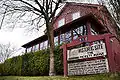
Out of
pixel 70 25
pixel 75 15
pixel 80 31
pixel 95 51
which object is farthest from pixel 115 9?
pixel 75 15

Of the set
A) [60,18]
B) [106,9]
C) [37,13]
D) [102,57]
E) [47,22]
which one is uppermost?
[60,18]

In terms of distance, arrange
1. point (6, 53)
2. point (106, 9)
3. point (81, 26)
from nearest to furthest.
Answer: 1. point (106, 9)
2. point (81, 26)
3. point (6, 53)

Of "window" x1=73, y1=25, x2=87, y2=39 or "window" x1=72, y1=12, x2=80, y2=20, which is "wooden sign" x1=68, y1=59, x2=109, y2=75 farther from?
"window" x1=72, y1=12, x2=80, y2=20

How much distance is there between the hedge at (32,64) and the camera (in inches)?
472

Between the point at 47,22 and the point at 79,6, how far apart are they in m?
11.3

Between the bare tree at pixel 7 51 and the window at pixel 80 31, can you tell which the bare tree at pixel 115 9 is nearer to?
the window at pixel 80 31

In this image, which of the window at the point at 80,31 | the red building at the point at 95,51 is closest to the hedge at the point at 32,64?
the red building at the point at 95,51

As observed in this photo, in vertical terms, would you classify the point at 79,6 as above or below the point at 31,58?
above

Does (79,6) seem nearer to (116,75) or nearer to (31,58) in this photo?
(31,58)

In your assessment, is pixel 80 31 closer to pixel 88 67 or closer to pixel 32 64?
pixel 32 64

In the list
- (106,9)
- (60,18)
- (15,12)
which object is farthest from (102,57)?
(60,18)

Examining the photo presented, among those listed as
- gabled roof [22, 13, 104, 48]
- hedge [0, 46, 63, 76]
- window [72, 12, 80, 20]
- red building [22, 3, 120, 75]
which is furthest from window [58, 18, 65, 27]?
red building [22, 3, 120, 75]

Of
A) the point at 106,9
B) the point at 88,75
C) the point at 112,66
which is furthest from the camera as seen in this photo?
the point at 88,75

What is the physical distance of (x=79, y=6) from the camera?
71.4 ft
